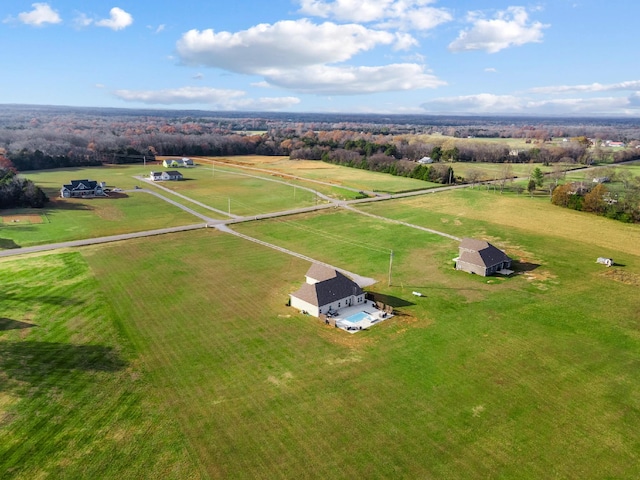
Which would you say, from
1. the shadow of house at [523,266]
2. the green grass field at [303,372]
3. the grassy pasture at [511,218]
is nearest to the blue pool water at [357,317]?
the green grass field at [303,372]

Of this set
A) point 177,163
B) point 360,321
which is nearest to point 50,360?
point 360,321

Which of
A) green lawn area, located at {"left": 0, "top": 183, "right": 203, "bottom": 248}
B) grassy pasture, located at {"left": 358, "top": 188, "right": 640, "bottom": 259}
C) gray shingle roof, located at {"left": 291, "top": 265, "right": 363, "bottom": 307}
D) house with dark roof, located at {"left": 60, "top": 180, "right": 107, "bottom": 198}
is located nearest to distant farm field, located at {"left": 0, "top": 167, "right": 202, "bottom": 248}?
green lawn area, located at {"left": 0, "top": 183, "right": 203, "bottom": 248}

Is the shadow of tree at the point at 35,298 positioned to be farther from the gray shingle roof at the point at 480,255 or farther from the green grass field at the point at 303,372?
the gray shingle roof at the point at 480,255

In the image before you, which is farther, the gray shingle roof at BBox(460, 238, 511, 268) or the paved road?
the paved road

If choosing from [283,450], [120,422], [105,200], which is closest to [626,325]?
[283,450]

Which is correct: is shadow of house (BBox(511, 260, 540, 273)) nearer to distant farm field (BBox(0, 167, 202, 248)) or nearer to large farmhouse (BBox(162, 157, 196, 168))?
distant farm field (BBox(0, 167, 202, 248))

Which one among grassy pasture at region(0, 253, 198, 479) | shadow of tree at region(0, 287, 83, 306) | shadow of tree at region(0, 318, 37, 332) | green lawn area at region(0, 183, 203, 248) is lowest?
grassy pasture at region(0, 253, 198, 479)

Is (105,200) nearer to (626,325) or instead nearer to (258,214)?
(258,214)

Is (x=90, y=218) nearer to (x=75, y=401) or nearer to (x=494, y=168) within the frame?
(x=75, y=401)
